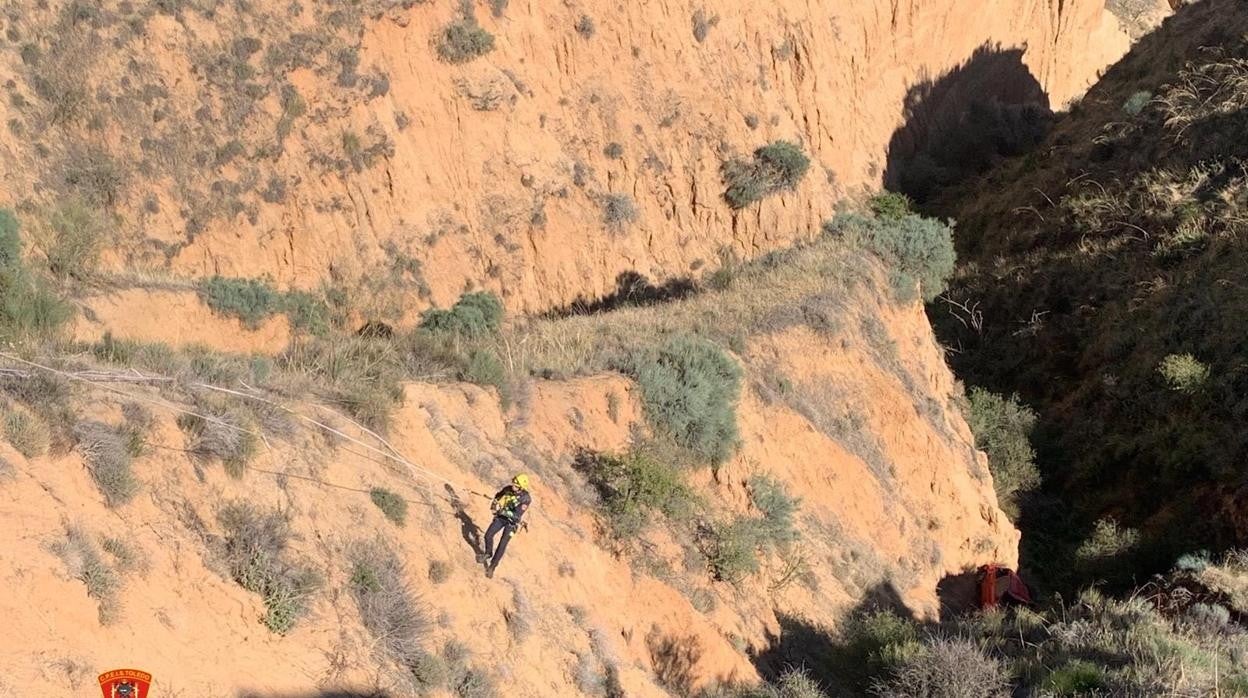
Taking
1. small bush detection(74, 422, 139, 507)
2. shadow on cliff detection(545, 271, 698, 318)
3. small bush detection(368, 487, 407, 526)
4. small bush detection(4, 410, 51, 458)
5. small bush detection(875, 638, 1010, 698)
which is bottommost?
small bush detection(875, 638, 1010, 698)

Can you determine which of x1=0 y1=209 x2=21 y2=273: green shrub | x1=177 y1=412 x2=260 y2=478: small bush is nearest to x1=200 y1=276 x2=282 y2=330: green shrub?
x1=0 y1=209 x2=21 y2=273: green shrub

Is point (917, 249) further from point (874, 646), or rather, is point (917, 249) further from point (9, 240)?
point (9, 240)

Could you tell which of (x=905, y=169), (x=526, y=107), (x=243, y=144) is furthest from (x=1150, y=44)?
(x=243, y=144)

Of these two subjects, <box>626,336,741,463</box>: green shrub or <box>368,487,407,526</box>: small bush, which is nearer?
<box>368,487,407,526</box>: small bush

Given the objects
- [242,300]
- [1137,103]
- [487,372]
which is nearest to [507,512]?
[487,372]

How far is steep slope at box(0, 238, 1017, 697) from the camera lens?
25.6 ft

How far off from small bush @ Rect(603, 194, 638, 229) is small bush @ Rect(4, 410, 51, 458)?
18084 mm

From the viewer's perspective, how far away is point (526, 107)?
25.5m

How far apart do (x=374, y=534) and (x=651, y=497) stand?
408cm

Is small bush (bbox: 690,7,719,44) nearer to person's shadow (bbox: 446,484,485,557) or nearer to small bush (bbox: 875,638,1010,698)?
person's shadow (bbox: 446,484,485,557)

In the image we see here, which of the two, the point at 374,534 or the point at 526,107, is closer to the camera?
the point at 374,534

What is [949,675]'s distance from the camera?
10.1 meters

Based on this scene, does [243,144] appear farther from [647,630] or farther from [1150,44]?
[1150,44]

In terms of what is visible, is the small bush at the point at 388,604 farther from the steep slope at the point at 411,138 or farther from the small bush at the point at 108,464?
the steep slope at the point at 411,138
